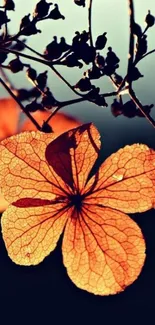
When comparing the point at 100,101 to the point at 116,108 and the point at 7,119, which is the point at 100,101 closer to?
the point at 116,108

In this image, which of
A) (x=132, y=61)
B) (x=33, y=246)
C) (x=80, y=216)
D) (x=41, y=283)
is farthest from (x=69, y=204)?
(x=41, y=283)

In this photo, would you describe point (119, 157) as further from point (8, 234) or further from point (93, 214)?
point (8, 234)

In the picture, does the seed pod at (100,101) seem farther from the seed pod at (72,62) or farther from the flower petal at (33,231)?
the flower petal at (33,231)

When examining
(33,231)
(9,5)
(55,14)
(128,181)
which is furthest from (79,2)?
(33,231)

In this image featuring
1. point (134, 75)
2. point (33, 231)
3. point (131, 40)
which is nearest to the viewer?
point (131, 40)

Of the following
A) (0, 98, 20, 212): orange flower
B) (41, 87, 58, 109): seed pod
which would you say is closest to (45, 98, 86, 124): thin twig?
(41, 87, 58, 109): seed pod

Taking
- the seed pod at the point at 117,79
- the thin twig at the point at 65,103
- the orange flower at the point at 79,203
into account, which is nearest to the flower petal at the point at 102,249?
the orange flower at the point at 79,203
